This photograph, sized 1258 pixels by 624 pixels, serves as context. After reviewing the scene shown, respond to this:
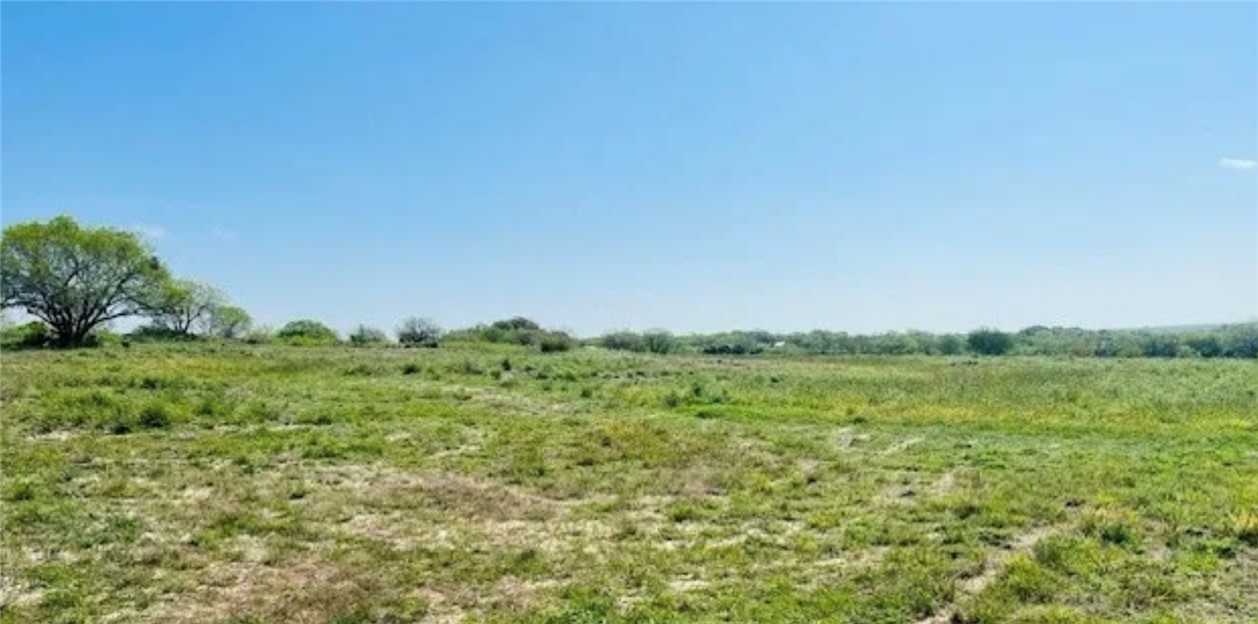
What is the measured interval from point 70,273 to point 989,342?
10106 cm

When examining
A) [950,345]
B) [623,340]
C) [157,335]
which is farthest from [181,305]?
[950,345]

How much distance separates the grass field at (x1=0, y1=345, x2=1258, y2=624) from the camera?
8414mm

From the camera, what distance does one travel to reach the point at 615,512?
40.5 ft

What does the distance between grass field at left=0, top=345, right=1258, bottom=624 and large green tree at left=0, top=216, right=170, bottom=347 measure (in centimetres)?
3451

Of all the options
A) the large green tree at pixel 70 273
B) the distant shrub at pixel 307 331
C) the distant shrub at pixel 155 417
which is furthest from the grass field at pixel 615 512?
the distant shrub at pixel 307 331

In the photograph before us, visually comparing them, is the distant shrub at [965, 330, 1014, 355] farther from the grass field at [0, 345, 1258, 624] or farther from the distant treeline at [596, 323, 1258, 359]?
the grass field at [0, 345, 1258, 624]

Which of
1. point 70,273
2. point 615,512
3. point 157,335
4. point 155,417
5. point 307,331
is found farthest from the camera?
point 307,331

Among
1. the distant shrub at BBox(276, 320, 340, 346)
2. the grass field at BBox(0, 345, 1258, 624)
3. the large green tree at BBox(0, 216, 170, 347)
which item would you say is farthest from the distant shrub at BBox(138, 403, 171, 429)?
the distant shrub at BBox(276, 320, 340, 346)

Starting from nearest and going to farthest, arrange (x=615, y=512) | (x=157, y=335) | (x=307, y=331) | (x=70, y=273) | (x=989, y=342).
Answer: (x=615, y=512) < (x=70, y=273) < (x=157, y=335) < (x=307, y=331) < (x=989, y=342)

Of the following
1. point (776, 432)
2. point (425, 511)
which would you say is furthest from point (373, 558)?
point (776, 432)

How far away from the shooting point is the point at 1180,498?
12.2 metres

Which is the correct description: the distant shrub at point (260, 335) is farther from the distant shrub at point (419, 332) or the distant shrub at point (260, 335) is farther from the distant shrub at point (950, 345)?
the distant shrub at point (950, 345)

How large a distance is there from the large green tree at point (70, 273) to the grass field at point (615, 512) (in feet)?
113

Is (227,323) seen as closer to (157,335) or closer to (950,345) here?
(157,335)
